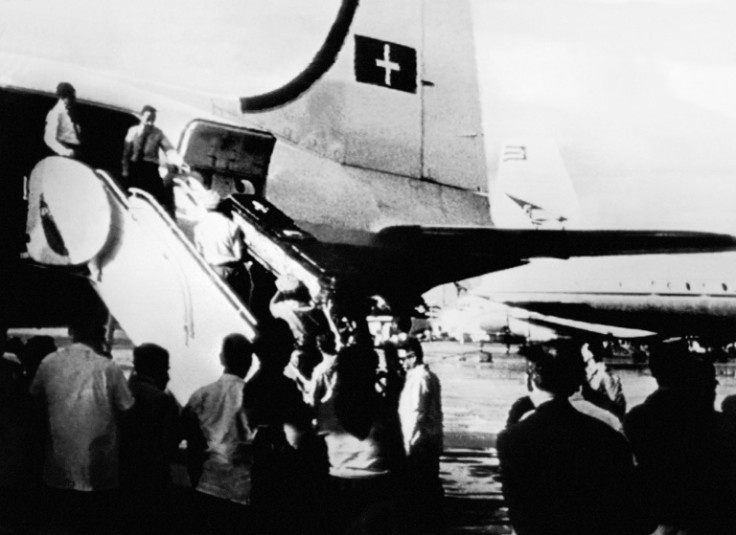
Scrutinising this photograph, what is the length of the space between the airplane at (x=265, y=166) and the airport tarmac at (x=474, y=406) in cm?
27

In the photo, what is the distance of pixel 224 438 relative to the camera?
2330mm

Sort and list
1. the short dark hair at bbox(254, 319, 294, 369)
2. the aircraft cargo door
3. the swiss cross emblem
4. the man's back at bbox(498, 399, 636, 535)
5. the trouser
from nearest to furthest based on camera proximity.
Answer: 1. the man's back at bbox(498, 399, 636, 535)
2. the short dark hair at bbox(254, 319, 294, 369)
3. the trouser
4. the aircraft cargo door
5. the swiss cross emblem

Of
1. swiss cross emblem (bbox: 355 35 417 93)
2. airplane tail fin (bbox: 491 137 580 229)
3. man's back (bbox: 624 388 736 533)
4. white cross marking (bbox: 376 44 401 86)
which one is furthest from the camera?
white cross marking (bbox: 376 44 401 86)

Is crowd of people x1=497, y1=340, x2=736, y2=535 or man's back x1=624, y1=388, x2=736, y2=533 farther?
man's back x1=624, y1=388, x2=736, y2=533

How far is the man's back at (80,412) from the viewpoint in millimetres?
2363

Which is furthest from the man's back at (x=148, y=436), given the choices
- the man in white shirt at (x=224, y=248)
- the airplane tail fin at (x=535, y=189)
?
the airplane tail fin at (x=535, y=189)

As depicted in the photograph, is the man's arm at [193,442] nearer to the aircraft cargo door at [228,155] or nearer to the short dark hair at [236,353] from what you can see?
the short dark hair at [236,353]

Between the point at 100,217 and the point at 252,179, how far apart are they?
60cm

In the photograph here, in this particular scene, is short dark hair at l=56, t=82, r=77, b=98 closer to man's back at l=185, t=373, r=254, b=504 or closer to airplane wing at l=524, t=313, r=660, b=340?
man's back at l=185, t=373, r=254, b=504

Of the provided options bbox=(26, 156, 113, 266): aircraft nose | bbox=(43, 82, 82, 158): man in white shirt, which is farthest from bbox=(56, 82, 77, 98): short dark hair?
bbox=(26, 156, 113, 266): aircraft nose

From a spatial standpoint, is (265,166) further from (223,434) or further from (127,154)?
(223,434)

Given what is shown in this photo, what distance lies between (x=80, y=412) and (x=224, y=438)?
476 mm

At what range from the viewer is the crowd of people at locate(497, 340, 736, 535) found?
5.26ft

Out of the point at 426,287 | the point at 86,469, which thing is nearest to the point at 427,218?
the point at 426,287
